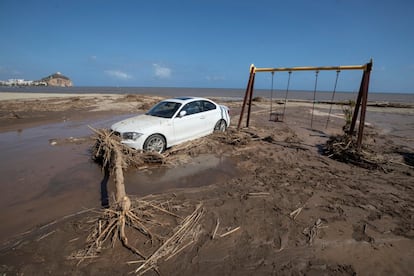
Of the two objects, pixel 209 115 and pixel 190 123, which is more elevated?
pixel 209 115

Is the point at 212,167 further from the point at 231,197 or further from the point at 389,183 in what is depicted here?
the point at 389,183

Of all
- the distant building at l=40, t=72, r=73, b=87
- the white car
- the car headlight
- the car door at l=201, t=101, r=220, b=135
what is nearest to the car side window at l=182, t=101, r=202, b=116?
the white car

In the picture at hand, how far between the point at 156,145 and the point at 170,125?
751 mm

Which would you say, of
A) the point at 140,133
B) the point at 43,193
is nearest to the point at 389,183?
the point at 140,133

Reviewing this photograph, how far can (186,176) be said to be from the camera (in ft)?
18.9

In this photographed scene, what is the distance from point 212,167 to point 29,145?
6692mm

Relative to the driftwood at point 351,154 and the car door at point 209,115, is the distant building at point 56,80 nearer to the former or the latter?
the car door at point 209,115

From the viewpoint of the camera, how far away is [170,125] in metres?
7.24

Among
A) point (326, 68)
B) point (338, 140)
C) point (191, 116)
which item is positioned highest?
point (326, 68)

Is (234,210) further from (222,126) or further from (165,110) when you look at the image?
(222,126)

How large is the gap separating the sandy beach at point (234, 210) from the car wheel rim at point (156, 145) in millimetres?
598

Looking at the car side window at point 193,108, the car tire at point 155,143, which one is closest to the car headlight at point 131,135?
the car tire at point 155,143

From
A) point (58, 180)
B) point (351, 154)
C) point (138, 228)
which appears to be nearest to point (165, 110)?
point (58, 180)

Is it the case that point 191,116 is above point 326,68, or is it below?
below
